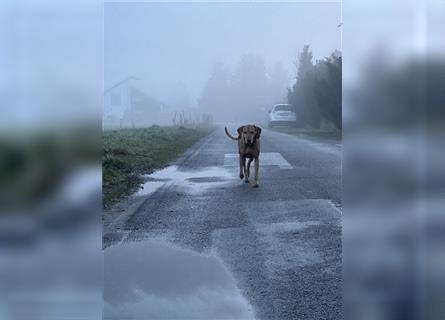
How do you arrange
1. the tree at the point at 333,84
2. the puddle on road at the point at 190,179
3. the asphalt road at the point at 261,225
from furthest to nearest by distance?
the puddle on road at the point at 190,179
the asphalt road at the point at 261,225
the tree at the point at 333,84

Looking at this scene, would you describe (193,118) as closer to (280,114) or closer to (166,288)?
(280,114)

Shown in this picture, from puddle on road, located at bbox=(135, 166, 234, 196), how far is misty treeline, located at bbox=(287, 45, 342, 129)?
2748mm

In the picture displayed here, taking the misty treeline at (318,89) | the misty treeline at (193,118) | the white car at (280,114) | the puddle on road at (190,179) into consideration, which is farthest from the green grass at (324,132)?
the puddle on road at (190,179)

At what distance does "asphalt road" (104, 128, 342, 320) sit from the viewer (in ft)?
9.14

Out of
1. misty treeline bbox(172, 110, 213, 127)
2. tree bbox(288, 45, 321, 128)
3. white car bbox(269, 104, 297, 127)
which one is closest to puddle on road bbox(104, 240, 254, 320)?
misty treeline bbox(172, 110, 213, 127)

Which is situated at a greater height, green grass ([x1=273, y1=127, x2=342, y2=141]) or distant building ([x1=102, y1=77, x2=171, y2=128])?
distant building ([x1=102, y1=77, x2=171, y2=128])

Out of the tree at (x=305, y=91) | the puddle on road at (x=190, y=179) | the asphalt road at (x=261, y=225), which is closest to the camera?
the tree at (x=305, y=91)

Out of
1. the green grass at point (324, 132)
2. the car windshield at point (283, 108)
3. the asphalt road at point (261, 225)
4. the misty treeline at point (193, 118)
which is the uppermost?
the car windshield at point (283, 108)

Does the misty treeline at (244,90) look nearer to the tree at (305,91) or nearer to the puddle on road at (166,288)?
the tree at (305,91)

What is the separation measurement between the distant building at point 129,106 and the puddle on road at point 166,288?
0.55 m

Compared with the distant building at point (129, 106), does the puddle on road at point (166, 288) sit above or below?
below

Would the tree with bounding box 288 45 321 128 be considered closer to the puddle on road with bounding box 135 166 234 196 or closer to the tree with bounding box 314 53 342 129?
the tree with bounding box 314 53 342 129

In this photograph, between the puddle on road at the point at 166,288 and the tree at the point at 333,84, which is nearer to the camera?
the tree at the point at 333,84

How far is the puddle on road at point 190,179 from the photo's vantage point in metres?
6.41
